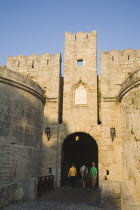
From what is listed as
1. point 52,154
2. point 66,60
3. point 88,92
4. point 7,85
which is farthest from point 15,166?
point 66,60

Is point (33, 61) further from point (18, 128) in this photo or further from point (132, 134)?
point (132, 134)

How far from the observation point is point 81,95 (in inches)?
446

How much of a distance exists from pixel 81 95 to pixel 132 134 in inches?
170

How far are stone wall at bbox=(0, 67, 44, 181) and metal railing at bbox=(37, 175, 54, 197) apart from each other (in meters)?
0.88

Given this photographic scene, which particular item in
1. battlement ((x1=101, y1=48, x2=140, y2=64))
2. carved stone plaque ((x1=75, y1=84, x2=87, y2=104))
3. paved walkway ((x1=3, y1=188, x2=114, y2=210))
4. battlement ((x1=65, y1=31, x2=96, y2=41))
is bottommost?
paved walkway ((x1=3, y1=188, x2=114, y2=210))

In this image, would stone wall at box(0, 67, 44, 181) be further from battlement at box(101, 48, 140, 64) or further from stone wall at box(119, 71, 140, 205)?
battlement at box(101, 48, 140, 64)

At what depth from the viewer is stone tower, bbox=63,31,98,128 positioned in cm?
1085

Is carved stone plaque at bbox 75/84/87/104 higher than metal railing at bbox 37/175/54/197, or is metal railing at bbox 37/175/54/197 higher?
carved stone plaque at bbox 75/84/87/104

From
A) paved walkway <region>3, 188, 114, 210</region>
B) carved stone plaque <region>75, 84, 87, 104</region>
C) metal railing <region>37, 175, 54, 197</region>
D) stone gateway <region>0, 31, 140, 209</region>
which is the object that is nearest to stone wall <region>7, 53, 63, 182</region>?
A: stone gateway <region>0, 31, 140, 209</region>

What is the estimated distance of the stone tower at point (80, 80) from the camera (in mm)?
10855

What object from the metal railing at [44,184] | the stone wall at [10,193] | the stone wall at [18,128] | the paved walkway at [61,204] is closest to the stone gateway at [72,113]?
the stone wall at [18,128]

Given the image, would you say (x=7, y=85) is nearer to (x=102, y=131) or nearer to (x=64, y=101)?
(x=64, y=101)

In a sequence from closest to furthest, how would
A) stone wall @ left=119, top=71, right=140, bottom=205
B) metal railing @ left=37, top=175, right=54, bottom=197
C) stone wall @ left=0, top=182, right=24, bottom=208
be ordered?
stone wall @ left=0, top=182, right=24, bottom=208
stone wall @ left=119, top=71, right=140, bottom=205
metal railing @ left=37, top=175, right=54, bottom=197

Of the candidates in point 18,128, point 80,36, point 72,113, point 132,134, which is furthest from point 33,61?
point 132,134
